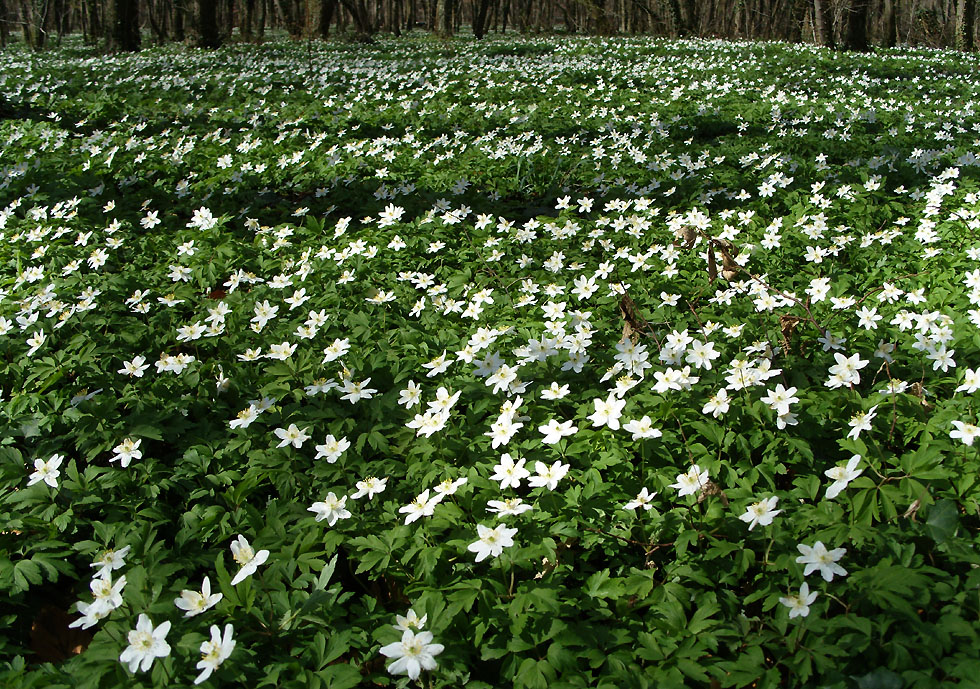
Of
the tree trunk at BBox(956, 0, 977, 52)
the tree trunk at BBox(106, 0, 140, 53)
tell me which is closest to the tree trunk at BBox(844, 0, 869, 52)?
the tree trunk at BBox(956, 0, 977, 52)

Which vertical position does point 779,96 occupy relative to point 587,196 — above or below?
above

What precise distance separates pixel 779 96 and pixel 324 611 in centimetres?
967

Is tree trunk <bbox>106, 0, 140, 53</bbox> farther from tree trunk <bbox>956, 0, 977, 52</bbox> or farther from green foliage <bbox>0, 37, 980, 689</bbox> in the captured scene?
tree trunk <bbox>956, 0, 977, 52</bbox>

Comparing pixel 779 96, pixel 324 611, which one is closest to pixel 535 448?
pixel 324 611

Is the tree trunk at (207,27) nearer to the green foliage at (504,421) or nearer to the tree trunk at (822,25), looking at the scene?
the green foliage at (504,421)

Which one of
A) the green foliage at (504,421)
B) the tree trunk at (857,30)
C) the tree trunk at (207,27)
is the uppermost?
the tree trunk at (207,27)

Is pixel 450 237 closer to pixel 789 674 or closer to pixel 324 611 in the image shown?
pixel 324 611

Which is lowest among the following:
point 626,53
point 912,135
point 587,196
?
point 587,196

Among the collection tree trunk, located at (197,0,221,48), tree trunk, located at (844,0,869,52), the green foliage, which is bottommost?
the green foliage

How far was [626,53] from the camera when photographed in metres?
14.8

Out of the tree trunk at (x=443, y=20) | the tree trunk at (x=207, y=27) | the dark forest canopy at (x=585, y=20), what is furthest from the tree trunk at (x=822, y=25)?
the tree trunk at (x=207, y=27)

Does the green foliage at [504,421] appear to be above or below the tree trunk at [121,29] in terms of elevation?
below

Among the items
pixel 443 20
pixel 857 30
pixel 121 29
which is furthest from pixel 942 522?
pixel 443 20

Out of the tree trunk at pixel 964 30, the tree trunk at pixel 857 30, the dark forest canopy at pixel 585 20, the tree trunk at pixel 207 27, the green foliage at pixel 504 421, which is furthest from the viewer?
the tree trunk at pixel 964 30
